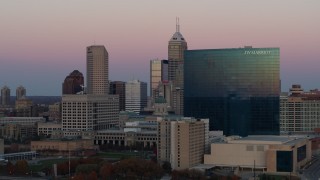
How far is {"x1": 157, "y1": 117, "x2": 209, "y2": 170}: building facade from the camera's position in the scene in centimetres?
5850

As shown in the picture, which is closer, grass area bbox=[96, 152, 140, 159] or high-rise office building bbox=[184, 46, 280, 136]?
grass area bbox=[96, 152, 140, 159]

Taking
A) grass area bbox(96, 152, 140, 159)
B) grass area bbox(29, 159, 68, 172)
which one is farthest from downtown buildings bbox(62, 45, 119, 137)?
grass area bbox(29, 159, 68, 172)

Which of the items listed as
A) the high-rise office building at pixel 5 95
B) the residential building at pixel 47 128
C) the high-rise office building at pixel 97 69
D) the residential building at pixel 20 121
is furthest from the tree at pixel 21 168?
the high-rise office building at pixel 5 95

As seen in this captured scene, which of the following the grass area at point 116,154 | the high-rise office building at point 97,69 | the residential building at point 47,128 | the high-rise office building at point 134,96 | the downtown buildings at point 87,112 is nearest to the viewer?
the grass area at point 116,154

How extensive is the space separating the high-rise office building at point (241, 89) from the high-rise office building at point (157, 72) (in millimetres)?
71525

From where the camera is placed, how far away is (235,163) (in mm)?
60531

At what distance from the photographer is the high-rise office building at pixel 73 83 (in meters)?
137

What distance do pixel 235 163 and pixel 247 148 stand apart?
1.68m

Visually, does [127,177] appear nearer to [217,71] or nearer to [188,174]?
[188,174]

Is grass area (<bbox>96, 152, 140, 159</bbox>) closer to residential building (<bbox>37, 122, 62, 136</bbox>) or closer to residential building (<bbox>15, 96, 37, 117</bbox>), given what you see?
residential building (<bbox>37, 122, 62, 136</bbox>)

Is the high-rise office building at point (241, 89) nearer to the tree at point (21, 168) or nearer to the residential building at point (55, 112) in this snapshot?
the tree at point (21, 168)

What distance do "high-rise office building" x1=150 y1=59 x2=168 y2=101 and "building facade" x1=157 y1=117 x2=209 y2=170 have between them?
88.8 meters

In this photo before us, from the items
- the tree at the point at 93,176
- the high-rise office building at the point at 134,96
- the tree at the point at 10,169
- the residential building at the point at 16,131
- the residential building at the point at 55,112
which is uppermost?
the high-rise office building at the point at 134,96

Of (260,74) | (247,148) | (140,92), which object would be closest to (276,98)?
(260,74)
